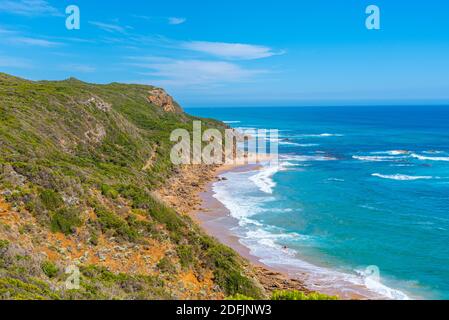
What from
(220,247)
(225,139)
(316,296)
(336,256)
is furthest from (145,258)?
(225,139)

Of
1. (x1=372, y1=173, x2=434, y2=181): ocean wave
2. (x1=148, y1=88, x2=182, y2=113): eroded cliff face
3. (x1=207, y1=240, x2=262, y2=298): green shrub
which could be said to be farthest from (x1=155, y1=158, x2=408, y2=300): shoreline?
(x1=148, y1=88, x2=182, y2=113): eroded cliff face

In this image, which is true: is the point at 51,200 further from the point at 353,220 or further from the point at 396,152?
the point at 396,152

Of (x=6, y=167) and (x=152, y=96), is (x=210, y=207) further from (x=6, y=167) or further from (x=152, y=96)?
(x=152, y=96)

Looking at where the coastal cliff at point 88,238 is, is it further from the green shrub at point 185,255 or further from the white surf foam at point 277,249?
the white surf foam at point 277,249

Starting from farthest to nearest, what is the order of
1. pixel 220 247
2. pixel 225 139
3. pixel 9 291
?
1. pixel 225 139
2. pixel 220 247
3. pixel 9 291

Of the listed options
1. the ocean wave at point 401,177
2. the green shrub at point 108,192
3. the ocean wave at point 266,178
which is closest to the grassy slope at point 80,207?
the green shrub at point 108,192

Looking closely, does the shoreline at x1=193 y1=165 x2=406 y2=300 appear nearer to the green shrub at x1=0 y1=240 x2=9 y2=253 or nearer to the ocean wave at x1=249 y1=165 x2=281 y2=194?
the ocean wave at x1=249 y1=165 x2=281 y2=194

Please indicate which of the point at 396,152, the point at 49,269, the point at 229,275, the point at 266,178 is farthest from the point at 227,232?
the point at 396,152
